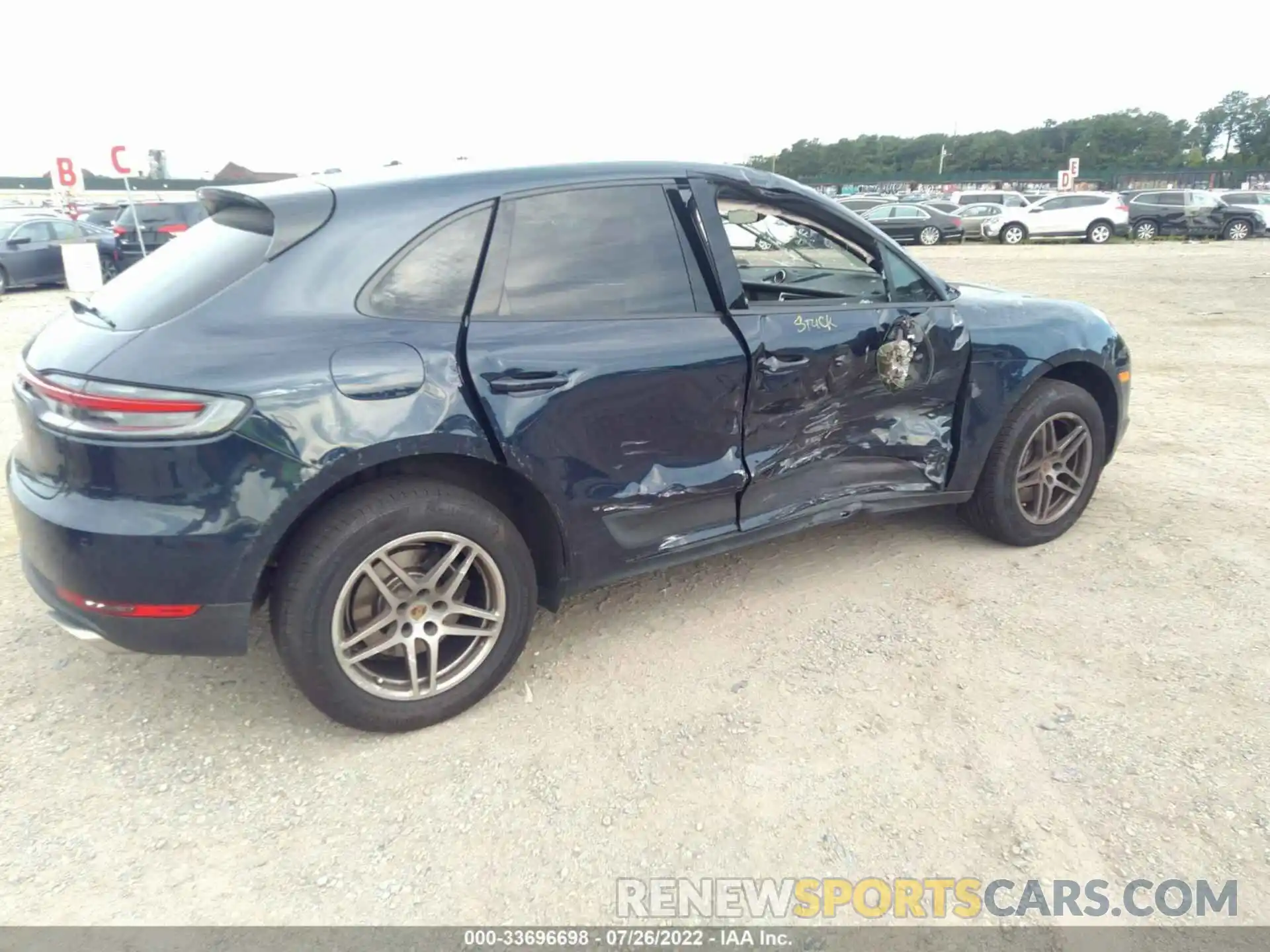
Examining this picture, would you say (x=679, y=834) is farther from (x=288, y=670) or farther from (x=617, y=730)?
(x=288, y=670)

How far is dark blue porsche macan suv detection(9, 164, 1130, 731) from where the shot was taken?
2332mm

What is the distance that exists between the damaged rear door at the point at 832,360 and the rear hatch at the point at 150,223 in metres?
15.0

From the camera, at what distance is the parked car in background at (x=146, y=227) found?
15.4 m

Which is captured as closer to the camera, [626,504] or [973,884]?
[973,884]

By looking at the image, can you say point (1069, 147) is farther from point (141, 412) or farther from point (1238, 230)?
point (141, 412)

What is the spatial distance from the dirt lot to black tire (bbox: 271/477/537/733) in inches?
5.0

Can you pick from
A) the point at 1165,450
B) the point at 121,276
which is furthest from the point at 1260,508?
the point at 121,276

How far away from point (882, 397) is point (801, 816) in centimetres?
179

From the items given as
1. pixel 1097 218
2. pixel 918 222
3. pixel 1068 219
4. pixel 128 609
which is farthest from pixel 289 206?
pixel 1097 218

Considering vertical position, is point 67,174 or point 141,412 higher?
point 67,174

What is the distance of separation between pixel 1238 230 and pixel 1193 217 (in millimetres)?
1352

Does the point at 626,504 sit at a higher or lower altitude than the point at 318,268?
lower

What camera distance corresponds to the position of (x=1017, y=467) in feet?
12.6

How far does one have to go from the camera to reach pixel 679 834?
2332 mm
